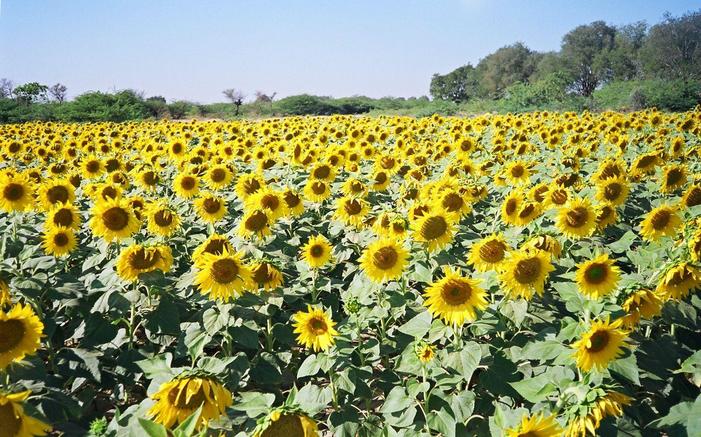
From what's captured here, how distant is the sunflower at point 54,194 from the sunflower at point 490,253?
4234 mm

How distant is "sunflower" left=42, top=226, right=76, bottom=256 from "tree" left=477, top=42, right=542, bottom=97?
85.0 meters

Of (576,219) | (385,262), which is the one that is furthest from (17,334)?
(576,219)

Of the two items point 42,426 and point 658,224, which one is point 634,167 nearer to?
point 658,224

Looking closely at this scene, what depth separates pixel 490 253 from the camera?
129 inches

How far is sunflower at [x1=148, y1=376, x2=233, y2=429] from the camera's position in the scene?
76.7 inches

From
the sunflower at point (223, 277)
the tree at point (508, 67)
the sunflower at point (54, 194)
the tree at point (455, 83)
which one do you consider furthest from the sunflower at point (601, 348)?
the tree at point (455, 83)

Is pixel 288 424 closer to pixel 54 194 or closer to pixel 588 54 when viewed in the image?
pixel 54 194

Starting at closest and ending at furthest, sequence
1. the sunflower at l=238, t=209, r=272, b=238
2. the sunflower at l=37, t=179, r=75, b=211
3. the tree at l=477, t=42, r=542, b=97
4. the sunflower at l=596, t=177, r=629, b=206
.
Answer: the sunflower at l=238, t=209, r=272, b=238 → the sunflower at l=596, t=177, r=629, b=206 → the sunflower at l=37, t=179, r=75, b=211 → the tree at l=477, t=42, r=542, b=97

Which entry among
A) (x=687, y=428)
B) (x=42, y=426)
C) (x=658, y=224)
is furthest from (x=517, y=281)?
(x=42, y=426)

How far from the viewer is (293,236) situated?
17.0ft

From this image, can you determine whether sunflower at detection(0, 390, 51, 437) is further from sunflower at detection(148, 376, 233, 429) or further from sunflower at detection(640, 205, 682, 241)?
sunflower at detection(640, 205, 682, 241)

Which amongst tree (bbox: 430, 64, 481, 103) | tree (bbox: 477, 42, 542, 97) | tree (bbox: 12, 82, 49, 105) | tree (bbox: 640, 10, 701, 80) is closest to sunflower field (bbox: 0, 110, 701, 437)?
tree (bbox: 12, 82, 49, 105)

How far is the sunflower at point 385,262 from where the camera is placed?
11.0 feet

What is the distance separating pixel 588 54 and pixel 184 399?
8756 cm
